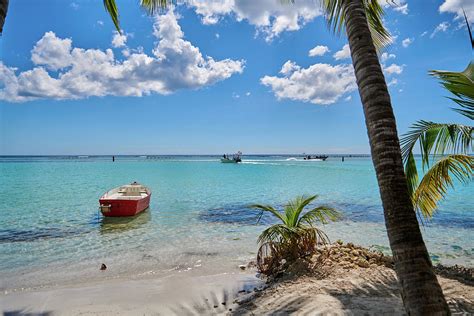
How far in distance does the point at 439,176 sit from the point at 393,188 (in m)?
3.26

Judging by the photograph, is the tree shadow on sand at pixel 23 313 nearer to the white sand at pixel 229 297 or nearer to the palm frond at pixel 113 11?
the white sand at pixel 229 297

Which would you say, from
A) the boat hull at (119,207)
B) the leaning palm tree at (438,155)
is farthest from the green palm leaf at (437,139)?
the boat hull at (119,207)

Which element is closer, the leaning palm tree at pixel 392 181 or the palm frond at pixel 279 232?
the leaning palm tree at pixel 392 181

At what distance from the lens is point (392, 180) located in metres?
2.42

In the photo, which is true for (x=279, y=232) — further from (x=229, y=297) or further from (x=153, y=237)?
(x=153, y=237)

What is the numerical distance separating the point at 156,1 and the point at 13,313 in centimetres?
586

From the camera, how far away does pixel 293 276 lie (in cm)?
548

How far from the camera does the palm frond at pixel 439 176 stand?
4742 millimetres

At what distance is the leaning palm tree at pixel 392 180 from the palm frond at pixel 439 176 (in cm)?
271

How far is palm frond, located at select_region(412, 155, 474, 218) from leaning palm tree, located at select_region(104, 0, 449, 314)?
8.90 feet

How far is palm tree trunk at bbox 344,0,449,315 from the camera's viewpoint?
2184 millimetres

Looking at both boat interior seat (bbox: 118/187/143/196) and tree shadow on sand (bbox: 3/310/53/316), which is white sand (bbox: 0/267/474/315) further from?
boat interior seat (bbox: 118/187/143/196)

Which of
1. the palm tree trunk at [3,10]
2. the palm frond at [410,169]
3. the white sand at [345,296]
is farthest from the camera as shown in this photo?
the palm frond at [410,169]

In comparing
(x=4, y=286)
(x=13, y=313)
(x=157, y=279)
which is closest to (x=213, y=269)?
(x=157, y=279)
